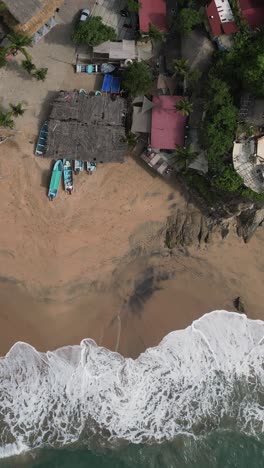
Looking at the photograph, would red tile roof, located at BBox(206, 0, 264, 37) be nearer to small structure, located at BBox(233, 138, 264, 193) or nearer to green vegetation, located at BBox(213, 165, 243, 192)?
small structure, located at BBox(233, 138, 264, 193)

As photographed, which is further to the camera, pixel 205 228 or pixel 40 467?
pixel 205 228

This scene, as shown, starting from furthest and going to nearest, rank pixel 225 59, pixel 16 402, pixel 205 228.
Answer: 1. pixel 205 228
2. pixel 16 402
3. pixel 225 59

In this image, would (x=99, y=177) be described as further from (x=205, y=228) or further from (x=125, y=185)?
(x=205, y=228)

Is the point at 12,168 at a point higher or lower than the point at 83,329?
higher

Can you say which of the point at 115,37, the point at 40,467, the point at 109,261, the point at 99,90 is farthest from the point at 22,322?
the point at 115,37

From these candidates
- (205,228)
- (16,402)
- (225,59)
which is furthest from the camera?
(205,228)

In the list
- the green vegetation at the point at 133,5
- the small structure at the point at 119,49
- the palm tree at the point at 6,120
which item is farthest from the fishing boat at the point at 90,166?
the green vegetation at the point at 133,5

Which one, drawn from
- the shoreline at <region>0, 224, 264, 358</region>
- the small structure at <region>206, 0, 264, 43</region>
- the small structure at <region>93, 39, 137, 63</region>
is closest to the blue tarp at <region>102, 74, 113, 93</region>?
the small structure at <region>93, 39, 137, 63</region>
